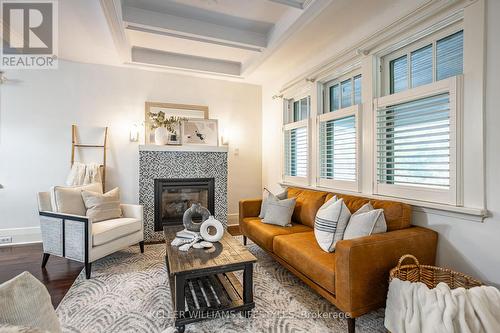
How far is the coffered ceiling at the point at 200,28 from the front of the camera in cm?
280

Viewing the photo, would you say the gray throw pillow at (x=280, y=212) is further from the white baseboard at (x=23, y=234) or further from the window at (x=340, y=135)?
the white baseboard at (x=23, y=234)

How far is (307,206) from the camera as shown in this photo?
3.16 m

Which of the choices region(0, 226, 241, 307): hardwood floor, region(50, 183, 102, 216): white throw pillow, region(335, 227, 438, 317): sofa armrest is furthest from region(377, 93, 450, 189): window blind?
region(50, 183, 102, 216): white throw pillow

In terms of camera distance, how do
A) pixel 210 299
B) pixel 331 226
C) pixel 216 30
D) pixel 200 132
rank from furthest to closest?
pixel 200 132 → pixel 216 30 → pixel 331 226 → pixel 210 299

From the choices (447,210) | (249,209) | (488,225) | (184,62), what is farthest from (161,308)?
(184,62)

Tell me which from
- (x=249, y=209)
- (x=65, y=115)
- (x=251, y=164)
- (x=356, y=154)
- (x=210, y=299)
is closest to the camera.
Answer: (x=210, y=299)

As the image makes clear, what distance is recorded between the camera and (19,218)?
376 cm

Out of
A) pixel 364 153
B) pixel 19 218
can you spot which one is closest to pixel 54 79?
pixel 19 218

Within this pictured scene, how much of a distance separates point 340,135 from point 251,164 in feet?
7.02

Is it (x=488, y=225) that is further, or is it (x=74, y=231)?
(x=74, y=231)

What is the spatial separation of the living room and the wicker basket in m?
0.01

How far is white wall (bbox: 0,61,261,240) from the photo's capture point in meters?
3.73

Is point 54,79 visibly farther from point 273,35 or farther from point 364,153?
point 364,153

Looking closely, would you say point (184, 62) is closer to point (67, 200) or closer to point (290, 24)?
point (290, 24)
